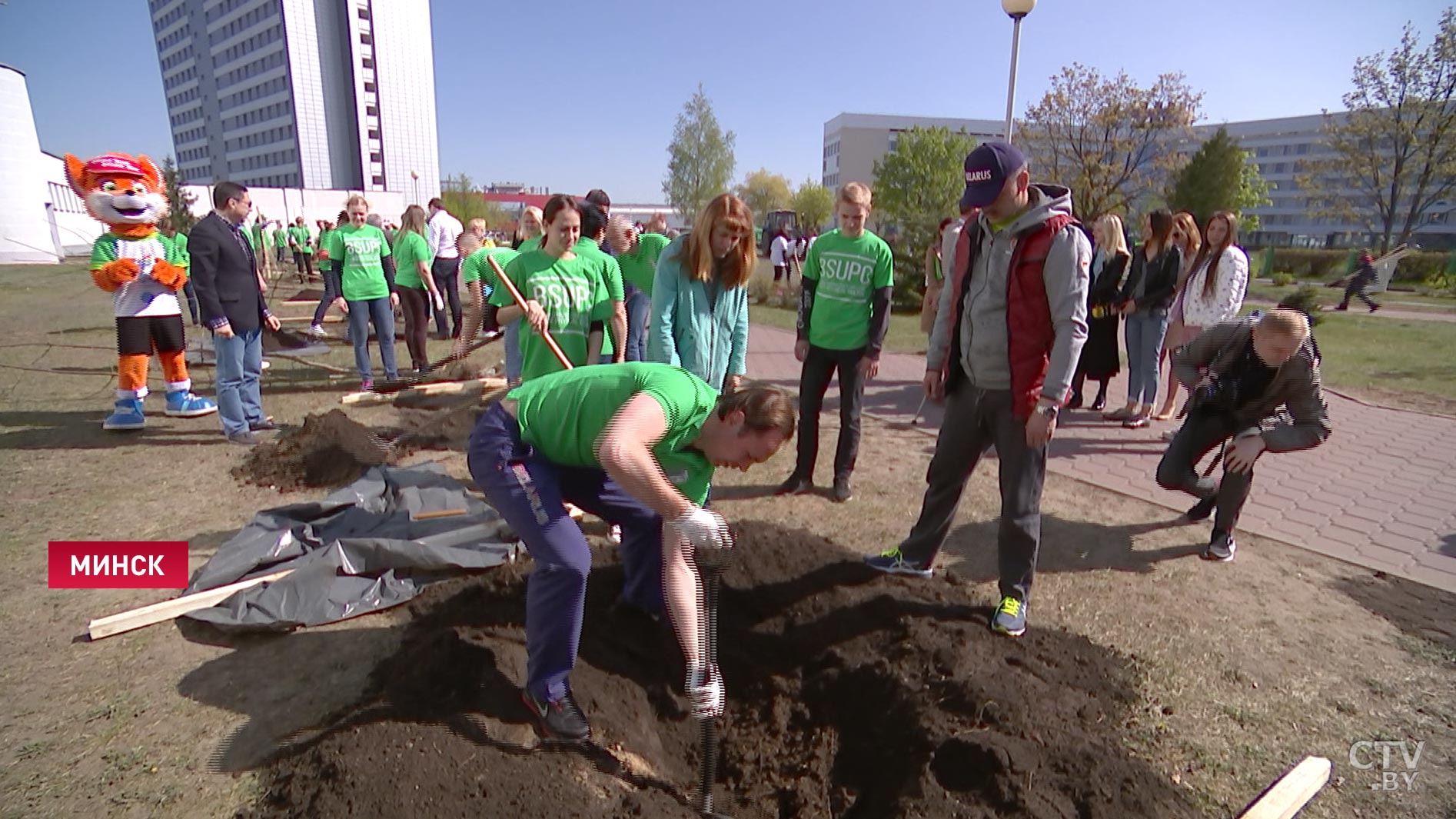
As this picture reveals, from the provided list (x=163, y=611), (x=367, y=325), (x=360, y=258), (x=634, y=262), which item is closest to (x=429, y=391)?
(x=367, y=325)

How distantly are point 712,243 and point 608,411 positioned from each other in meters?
1.74

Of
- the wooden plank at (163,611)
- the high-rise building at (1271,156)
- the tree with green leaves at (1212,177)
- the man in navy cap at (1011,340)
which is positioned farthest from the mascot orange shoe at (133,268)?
the high-rise building at (1271,156)

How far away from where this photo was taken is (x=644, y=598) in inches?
126

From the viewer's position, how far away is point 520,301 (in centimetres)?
402

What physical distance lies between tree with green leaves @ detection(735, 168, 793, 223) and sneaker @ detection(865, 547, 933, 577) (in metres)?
71.1

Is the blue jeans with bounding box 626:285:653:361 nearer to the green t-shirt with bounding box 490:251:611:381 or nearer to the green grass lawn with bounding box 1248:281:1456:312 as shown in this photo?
the green t-shirt with bounding box 490:251:611:381

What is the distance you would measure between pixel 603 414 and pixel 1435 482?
645cm

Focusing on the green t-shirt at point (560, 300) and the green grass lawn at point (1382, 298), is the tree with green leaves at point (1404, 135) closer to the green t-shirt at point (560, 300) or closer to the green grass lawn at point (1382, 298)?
the green grass lawn at point (1382, 298)

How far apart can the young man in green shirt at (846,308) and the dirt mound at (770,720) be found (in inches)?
53.2

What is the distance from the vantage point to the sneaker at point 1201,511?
4.45 meters

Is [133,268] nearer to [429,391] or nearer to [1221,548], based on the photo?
[429,391]

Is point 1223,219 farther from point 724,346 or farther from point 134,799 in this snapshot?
point 134,799

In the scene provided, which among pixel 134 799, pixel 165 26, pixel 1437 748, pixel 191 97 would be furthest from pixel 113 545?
pixel 165 26

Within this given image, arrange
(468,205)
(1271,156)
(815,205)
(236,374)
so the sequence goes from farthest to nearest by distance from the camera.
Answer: (1271,156)
(815,205)
(468,205)
(236,374)
